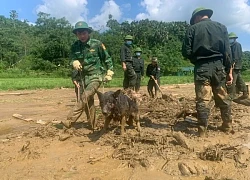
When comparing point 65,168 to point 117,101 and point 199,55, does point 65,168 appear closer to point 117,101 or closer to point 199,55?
point 117,101

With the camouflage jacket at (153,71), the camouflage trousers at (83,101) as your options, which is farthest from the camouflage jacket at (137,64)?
the camouflage trousers at (83,101)

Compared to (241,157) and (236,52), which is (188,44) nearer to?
(241,157)

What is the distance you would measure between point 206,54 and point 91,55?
84.4 inches

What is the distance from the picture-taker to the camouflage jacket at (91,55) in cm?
570

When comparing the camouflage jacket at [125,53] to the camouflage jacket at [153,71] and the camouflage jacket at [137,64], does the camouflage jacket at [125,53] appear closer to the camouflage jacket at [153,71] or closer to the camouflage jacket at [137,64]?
the camouflage jacket at [137,64]

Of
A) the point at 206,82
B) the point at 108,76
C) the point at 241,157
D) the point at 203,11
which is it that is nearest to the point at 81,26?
the point at 108,76

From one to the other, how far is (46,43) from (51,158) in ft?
143

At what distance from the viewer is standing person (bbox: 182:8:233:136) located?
4.76 metres

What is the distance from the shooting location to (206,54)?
481 cm

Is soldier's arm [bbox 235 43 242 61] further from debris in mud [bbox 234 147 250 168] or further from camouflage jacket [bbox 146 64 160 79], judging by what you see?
debris in mud [bbox 234 147 250 168]

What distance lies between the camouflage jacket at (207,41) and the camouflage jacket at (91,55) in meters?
1.62

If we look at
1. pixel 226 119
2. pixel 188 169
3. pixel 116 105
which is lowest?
pixel 188 169

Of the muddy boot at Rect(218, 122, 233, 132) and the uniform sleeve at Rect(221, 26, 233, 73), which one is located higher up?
the uniform sleeve at Rect(221, 26, 233, 73)

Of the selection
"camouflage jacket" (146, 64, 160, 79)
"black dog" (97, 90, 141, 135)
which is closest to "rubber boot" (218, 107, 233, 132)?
"black dog" (97, 90, 141, 135)
